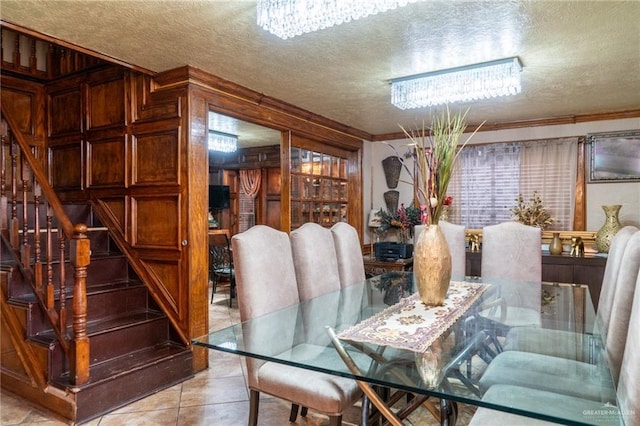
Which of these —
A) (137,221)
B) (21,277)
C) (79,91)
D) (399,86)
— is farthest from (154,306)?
(399,86)

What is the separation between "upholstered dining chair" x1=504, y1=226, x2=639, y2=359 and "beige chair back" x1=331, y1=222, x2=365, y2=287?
1264 millimetres

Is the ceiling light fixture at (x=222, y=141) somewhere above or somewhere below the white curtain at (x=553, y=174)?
above

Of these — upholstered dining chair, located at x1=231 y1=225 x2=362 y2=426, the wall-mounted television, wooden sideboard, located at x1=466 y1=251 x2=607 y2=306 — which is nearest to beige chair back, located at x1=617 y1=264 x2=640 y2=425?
upholstered dining chair, located at x1=231 y1=225 x2=362 y2=426

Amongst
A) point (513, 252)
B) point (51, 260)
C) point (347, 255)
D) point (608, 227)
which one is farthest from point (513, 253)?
point (51, 260)

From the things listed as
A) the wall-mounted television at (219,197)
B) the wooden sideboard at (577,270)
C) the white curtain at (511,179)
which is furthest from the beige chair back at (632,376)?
the wall-mounted television at (219,197)

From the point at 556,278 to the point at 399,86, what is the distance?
2.66m

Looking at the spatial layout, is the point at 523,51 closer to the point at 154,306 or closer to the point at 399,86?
the point at 399,86

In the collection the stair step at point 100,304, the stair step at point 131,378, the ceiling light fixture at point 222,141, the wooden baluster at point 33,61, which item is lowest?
the stair step at point 131,378

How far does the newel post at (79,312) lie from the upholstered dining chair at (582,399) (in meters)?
2.15

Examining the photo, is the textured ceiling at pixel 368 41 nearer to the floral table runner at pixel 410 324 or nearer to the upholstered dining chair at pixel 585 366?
the upholstered dining chair at pixel 585 366

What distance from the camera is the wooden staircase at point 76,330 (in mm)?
2375

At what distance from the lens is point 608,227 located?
13.3 feet

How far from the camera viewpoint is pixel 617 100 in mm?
3764

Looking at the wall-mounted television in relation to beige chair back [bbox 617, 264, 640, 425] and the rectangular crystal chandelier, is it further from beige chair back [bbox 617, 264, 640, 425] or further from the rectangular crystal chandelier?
beige chair back [bbox 617, 264, 640, 425]
